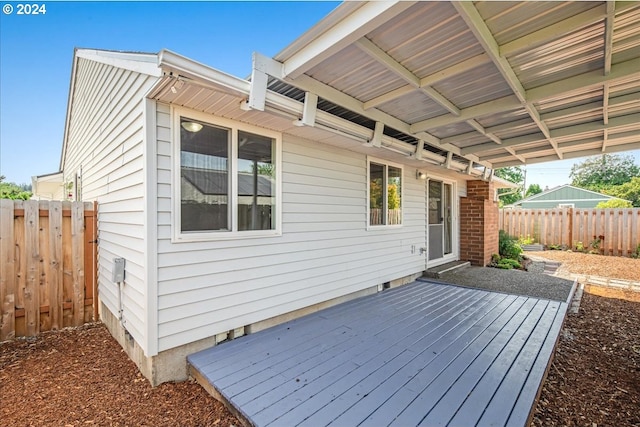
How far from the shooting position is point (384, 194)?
5.55 meters

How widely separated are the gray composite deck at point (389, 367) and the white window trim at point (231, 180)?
121 centimetres

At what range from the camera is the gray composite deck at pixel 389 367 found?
6.82 ft

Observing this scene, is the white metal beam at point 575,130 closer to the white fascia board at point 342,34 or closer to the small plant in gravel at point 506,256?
the small plant in gravel at point 506,256

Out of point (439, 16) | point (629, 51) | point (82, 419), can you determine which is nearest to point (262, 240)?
point (82, 419)

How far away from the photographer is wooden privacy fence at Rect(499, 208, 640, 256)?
970 cm

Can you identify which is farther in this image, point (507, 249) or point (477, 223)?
point (507, 249)

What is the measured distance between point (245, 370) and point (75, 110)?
773cm

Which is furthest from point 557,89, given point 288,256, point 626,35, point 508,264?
point 508,264

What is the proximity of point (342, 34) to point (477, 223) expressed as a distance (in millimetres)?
7414

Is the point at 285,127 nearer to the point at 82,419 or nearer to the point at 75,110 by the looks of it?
the point at 82,419

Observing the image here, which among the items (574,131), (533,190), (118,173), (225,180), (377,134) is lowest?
(225,180)

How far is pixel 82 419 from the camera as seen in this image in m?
2.26

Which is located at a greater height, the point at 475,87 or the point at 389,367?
the point at 475,87

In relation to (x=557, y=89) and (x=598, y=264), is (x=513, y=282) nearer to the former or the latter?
(x=557, y=89)
